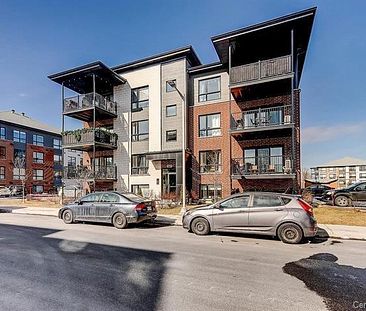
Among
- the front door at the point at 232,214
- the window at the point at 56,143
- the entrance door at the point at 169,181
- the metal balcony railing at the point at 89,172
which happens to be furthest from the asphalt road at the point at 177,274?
the window at the point at 56,143

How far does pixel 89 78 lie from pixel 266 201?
66.7 ft

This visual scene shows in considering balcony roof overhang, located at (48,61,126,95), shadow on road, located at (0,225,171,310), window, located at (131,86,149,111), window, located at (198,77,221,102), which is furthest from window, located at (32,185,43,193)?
shadow on road, located at (0,225,171,310)

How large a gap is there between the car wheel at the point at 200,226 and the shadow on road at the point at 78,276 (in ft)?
9.45

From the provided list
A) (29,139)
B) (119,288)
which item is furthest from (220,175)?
(29,139)

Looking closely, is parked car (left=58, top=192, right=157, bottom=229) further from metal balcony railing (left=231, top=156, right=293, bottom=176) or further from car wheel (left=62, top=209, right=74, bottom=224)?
metal balcony railing (left=231, top=156, right=293, bottom=176)

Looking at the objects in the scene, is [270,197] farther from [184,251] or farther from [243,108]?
[243,108]

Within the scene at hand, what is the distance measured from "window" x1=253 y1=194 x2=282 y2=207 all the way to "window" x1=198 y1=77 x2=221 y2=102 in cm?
1331

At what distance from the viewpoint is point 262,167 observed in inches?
696

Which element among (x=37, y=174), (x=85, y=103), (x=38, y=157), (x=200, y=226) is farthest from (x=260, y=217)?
(x=38, y=157)

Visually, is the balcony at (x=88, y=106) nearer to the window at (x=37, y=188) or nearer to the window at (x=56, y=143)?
the window at (x=37, y=188)

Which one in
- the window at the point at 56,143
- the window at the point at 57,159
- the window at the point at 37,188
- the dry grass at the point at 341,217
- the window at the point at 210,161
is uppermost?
the window at the point at 56,143

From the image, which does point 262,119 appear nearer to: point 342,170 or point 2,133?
point 2,133

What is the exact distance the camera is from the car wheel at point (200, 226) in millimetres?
9398

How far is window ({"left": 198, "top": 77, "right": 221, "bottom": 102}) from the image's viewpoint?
819 inches
